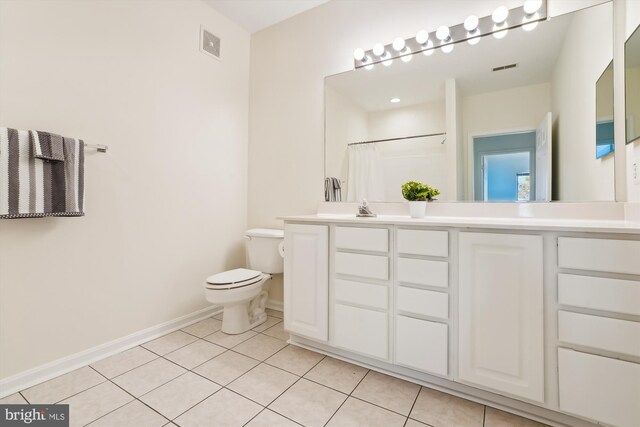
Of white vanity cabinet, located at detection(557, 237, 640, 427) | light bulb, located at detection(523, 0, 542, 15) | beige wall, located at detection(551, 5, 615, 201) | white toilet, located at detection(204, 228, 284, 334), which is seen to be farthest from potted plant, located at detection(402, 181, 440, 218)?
light bulb, located at detection(523, 0, 542, 15)

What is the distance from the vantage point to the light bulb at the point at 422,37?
6.30 feet

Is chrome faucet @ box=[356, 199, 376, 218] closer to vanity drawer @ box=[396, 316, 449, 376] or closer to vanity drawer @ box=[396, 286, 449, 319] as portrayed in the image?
vanity drawer @ box=[396, 286, 449, 319]

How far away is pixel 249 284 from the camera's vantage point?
2.11m

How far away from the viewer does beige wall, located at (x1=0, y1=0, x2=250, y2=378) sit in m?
1.51

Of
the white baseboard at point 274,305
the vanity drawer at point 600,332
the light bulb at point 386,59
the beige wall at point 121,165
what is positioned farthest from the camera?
the white baseboard at point 274,305

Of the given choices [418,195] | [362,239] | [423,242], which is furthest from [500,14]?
[362,239]

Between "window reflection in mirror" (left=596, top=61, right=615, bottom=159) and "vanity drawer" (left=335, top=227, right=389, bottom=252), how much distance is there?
1146 millimetres

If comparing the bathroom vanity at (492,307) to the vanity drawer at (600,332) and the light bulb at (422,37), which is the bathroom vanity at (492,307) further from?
the light bulb at (422,37)

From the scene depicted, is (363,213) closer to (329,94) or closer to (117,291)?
(329,94)

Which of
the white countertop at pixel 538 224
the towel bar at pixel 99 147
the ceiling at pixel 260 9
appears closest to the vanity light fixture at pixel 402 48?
the ceiling at pixel 260 9

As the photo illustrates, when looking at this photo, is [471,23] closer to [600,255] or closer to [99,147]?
[600,255]

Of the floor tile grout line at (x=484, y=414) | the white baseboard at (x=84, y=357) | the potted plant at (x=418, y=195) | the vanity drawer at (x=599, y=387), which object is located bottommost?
the floor tile grout line at (x=484, y=414)

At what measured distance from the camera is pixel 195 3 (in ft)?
7.61

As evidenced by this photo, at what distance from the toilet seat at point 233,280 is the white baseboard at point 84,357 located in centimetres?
51
